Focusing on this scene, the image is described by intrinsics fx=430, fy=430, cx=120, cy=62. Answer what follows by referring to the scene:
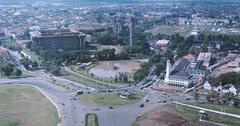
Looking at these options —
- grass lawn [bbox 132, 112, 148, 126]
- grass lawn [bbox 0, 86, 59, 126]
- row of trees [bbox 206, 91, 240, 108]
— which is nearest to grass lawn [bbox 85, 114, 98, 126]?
grass lawn [bbox 0, 86, 59, 126]

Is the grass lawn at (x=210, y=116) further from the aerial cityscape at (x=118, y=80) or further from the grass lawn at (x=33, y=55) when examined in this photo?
the grass lawn at (x=33, y=55)

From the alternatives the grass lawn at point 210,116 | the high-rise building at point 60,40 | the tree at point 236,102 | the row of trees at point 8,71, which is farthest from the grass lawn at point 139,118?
the high-rise building at point 60,40

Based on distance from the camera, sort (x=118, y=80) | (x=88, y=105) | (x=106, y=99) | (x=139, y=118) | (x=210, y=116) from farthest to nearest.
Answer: (x=118, y=80) → (x=106, y=99) → (x=88, y=105) → (x=210, y=116) → (x=139, y=118)

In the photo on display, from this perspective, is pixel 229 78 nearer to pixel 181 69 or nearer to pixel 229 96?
pixel 229 96

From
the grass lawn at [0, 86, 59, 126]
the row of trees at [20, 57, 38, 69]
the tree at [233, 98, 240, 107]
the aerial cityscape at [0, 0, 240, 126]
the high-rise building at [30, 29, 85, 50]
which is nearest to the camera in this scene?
the grass lawn at [0, 86, 59, 126]

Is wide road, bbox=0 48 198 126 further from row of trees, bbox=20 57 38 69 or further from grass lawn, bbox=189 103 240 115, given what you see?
row of trees, bbox=20 57 38 69

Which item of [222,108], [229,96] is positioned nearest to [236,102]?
[229,96]
